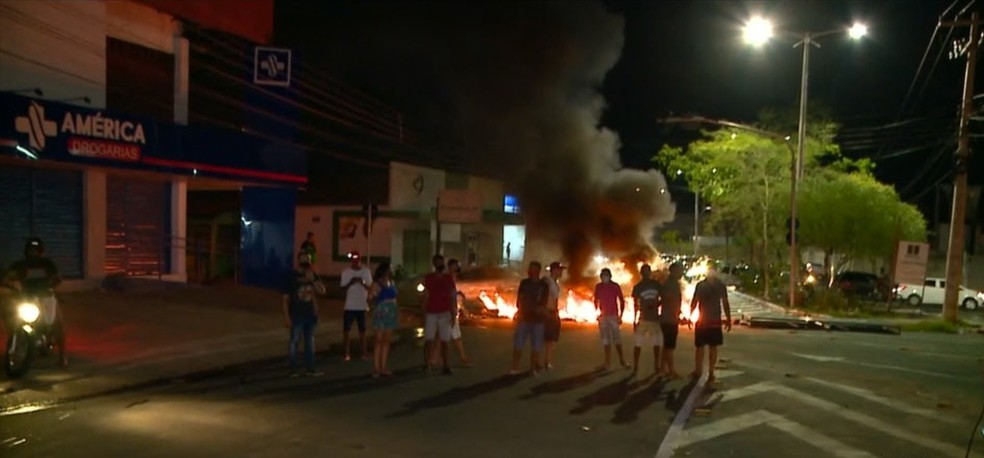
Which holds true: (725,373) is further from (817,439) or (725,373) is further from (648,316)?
(817,439)

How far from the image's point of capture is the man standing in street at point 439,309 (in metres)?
12.6

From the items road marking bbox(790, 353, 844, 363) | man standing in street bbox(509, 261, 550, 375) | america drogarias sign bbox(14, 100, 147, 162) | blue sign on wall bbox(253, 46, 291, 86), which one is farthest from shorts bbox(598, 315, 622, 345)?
blue sign on wall bbox(253, 46, 291, 86)

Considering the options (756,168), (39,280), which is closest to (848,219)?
(756,168)

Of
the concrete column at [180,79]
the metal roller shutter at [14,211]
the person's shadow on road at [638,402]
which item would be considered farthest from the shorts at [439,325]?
the concrete column at [180,79]

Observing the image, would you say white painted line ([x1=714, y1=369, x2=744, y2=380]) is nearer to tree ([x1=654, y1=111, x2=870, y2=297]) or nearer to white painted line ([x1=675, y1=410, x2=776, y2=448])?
white painted line ([x1=675, y1=410, x2=776, y2=448])

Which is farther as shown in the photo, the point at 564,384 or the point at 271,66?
the point at 271,66

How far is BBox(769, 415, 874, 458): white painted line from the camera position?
8234 millimetres

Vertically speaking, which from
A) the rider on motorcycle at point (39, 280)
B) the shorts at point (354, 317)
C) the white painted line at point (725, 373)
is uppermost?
the rider on motorcycle at point (39, 280)

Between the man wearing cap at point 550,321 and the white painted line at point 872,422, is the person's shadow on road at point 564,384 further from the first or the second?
the white painted line at point 872,422

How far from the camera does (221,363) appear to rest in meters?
13.0

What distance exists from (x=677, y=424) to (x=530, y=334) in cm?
347

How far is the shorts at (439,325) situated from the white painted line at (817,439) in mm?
4476

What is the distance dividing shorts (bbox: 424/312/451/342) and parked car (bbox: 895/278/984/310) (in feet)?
94.1

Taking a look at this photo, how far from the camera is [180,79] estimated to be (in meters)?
21.8
